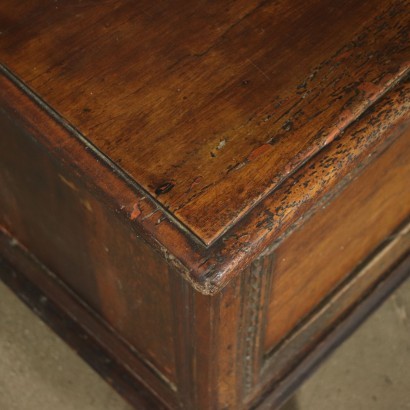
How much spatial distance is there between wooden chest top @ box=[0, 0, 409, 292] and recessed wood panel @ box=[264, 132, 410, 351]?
0.20 meters

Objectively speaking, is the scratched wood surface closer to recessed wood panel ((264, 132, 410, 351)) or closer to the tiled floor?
recessed wood panel ((264, 132, 410, 351))

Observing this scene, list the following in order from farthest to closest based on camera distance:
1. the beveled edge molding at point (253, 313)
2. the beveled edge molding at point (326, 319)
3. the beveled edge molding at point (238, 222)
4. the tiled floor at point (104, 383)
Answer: the tiled floor at point (104, 383) < the beveled edge molding at point (326, 319) < the beveled edge molding at point (253, 313) < the beveled edge molding at point (238, 222)

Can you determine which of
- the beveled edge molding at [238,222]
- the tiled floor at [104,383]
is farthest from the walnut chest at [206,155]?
the tiled floor at [104,383]

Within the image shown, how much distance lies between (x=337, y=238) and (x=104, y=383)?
2.10ft

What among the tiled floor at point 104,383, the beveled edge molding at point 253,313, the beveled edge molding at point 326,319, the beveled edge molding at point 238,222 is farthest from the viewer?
the tiled floor at point 104,383

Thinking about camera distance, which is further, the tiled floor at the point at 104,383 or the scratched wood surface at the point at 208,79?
the tiled floor at the point at 104,383

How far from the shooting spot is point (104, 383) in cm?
174

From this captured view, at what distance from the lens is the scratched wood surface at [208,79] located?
1.06 metres

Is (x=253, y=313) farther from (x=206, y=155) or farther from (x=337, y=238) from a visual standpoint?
(x=206, y=155)

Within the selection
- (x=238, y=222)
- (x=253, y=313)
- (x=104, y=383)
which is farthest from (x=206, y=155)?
(x=104, y=383)

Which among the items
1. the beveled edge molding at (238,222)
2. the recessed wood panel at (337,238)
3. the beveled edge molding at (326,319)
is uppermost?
the beveled edge molding at (238,222)

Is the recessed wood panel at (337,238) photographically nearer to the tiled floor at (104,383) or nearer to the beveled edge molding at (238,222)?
the beveled edge molding at (238,222)

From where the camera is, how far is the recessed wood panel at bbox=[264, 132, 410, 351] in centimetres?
130

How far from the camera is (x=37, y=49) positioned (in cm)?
120
